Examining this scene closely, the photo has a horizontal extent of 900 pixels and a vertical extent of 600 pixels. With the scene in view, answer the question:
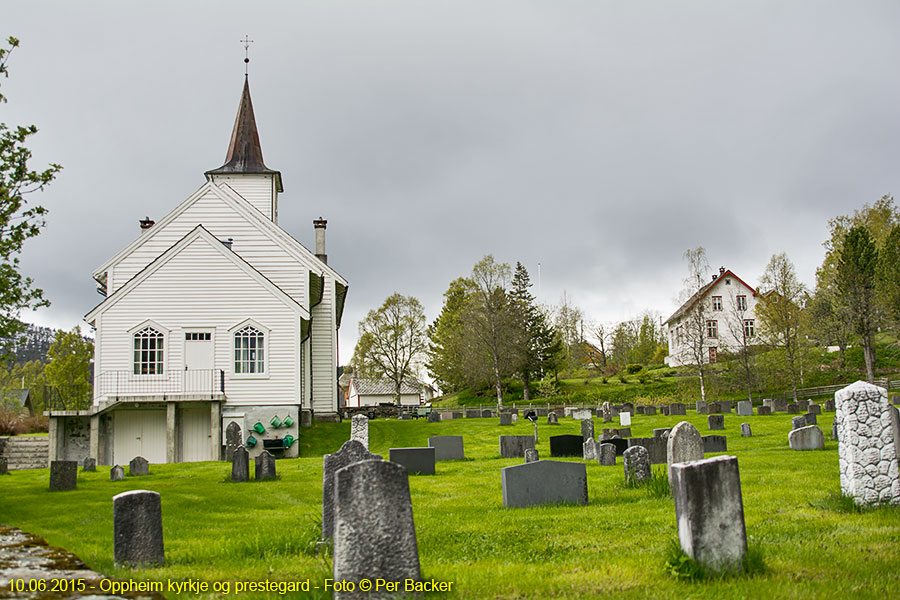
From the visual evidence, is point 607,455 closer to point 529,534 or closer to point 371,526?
point 529,534

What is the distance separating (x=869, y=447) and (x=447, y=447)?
14.1 m

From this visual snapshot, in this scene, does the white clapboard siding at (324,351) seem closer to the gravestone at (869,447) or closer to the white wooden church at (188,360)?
the white wooden church at (188,360)

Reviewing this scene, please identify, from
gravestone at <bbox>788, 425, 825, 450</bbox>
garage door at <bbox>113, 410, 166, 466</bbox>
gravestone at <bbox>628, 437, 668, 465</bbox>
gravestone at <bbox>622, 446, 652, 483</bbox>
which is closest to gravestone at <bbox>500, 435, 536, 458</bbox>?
gravestone at <bbox>628, 437, 668, 465</bbox>

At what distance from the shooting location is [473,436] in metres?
32.4

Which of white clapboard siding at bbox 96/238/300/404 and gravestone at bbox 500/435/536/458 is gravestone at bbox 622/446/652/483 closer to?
gravestone at bbox 500/435/536/458

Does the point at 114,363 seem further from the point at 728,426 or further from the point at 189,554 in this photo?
the point at 728,426

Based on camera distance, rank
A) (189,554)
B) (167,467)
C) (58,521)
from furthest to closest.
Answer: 1. (167,467)
2. (58,521)
3. (189,554)

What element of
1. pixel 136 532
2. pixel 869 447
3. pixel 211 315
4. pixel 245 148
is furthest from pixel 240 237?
pixel 869 447

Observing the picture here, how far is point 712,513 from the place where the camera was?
19.5 feet

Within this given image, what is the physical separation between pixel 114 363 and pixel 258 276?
5798 millimetres

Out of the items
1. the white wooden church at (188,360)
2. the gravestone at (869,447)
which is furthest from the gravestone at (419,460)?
the gravestone at (869,447)

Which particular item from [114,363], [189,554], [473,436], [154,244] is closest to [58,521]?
[189,554]

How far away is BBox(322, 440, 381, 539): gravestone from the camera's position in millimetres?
7758

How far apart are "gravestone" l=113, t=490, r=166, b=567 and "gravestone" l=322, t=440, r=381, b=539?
162 cm
